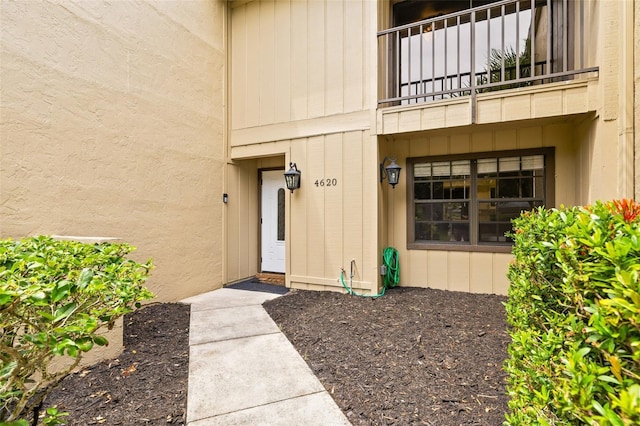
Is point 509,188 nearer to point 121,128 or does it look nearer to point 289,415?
point 289,415

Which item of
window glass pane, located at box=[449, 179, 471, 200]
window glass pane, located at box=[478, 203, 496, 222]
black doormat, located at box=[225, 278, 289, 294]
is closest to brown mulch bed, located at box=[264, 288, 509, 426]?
black doormat, located at box=[225, 278, 289, 294]

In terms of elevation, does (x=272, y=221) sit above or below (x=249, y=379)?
above

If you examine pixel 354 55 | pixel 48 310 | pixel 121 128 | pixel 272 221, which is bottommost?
pixel 48 310

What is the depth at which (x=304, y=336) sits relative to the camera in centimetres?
312

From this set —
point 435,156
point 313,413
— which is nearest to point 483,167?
point 435,156

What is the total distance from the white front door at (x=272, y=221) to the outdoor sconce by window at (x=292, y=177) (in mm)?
810

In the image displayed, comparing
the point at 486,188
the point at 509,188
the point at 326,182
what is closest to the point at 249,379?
the point at 326,182

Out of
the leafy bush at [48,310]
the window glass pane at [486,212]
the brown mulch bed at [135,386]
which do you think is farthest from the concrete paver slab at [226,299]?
the window glass pane at [486,212]

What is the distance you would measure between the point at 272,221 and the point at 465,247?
137 inches

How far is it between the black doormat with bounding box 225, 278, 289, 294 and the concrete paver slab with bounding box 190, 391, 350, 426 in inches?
113

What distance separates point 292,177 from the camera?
4930mm

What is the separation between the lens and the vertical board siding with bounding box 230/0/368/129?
15.3 ft

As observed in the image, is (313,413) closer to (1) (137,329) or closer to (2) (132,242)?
(1) (137,329)

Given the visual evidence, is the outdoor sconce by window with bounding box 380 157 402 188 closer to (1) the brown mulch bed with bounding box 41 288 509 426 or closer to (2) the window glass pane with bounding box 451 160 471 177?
(2) the window glass pane with bounding box 451 160 471 177
